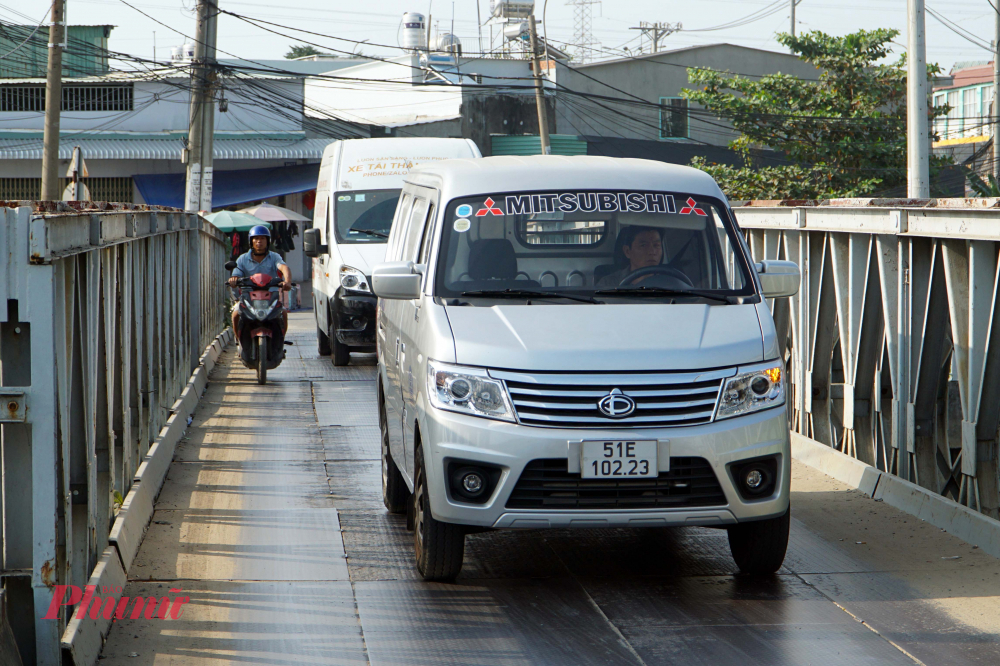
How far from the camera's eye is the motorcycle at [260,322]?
498 inches

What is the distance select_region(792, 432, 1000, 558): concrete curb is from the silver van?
4.10 ft

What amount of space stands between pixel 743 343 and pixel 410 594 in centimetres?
189

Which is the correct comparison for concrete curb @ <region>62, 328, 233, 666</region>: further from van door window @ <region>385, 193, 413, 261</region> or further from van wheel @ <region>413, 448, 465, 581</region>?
van door window @ <region>385, 193, 413, 261</region>

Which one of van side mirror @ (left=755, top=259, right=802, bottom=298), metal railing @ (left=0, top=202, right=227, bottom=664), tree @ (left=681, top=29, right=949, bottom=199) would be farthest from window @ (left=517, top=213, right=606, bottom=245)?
tree @ (left=681, top=29, right=949, bottom=199)

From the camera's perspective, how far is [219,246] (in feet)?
63.8

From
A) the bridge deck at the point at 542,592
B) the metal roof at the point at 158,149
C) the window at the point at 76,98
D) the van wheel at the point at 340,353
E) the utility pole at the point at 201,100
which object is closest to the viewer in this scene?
the bridge deck at the point at 542,592

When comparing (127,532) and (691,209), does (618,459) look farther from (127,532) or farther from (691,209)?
(127,532)

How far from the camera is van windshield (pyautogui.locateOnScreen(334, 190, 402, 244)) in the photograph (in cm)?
1426

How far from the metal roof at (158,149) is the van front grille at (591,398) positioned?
2799 cm

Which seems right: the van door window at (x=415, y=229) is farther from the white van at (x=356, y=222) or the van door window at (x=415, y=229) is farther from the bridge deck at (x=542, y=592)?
the white van at (x=356, y=222)

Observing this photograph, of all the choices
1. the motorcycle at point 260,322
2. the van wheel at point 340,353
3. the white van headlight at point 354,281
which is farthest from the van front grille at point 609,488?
the van wheel at point 340,353

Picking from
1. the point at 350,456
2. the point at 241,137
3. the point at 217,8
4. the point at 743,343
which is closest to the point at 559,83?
the point at 241,137

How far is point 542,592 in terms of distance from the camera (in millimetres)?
5160

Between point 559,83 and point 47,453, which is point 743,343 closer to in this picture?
point 47,453
